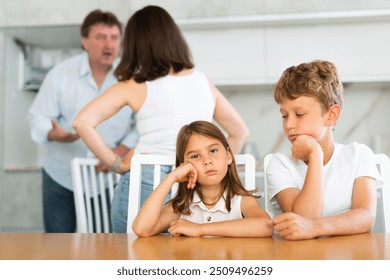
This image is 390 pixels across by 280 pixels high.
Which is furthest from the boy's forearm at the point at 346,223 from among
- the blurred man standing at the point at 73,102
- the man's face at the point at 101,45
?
the man's face at the point at 101,45

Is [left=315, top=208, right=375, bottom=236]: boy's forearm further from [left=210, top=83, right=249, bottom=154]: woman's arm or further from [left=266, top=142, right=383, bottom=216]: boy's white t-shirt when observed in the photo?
[left=210, top=83, right=249, bottom=154]: woman's arm

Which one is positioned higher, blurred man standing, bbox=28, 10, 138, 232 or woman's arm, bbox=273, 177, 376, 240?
blurred man standing, bbox=28, 10, 138, 232

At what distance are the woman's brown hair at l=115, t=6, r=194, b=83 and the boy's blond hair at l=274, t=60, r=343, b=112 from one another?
20.5 inches

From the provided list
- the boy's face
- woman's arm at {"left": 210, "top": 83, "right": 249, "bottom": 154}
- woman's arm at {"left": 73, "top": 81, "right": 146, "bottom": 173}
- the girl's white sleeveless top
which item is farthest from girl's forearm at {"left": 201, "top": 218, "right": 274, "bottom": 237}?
woman's arm at {"left": 210, "top": 83, "right": 249, "bottom": 154}

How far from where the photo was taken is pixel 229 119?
209 cm

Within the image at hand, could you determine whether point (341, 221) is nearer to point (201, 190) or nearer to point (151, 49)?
point (201, 190)

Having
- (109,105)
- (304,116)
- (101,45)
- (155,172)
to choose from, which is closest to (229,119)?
(109,105)

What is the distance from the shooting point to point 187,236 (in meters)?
1.15

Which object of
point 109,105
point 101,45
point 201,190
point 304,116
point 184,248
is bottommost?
point 184,248

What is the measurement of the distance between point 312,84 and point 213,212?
15.1 inches

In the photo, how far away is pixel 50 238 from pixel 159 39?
0.99 meters

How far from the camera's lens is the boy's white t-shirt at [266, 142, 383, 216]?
142 cm

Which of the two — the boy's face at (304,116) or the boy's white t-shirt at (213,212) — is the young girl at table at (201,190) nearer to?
the boy's white t-shirt at (213,212)
